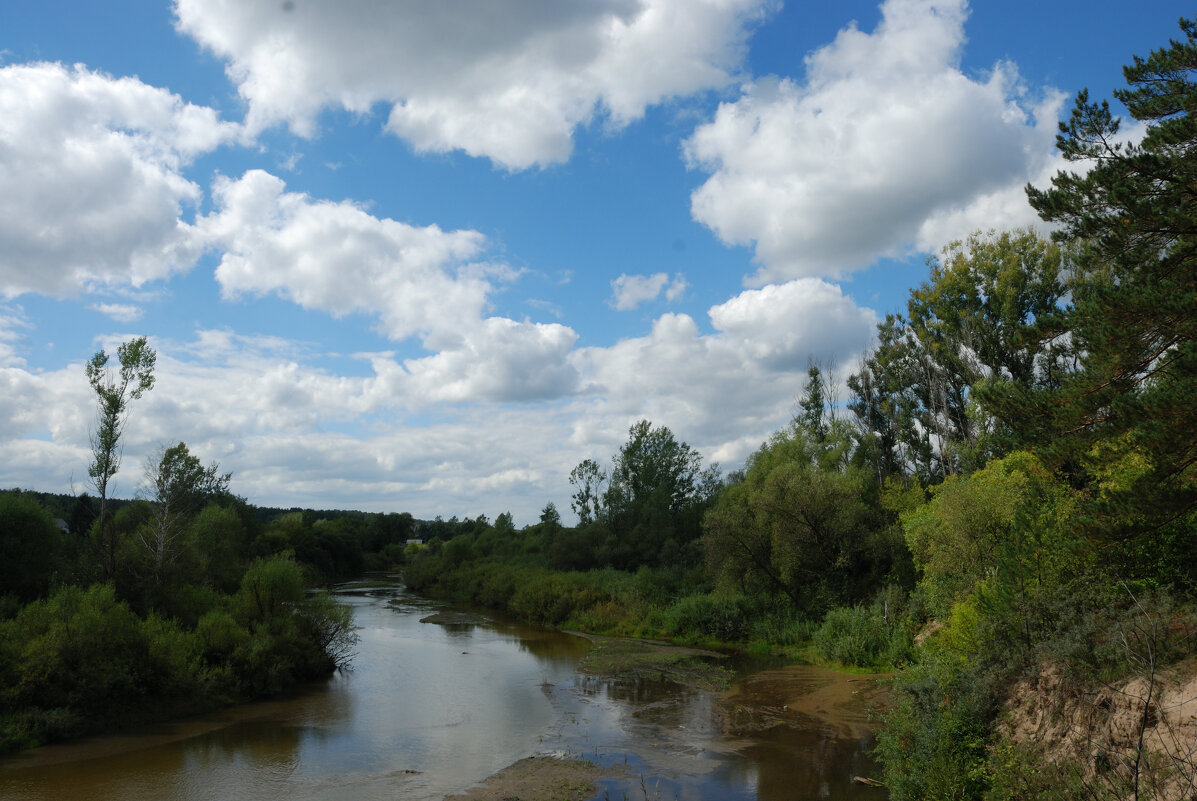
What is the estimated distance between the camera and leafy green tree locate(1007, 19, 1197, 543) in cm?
1097

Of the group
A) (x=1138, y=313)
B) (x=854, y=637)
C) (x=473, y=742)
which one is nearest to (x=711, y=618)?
(x=854, y=637)

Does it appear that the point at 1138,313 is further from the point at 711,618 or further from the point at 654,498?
the point at 654,498

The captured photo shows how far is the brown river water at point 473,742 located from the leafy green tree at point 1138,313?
8.10m

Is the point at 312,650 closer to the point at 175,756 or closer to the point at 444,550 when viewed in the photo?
the point at 175,756

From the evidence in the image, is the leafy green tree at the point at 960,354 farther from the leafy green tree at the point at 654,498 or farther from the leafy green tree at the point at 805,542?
the leafy green tree at the point at 654,498

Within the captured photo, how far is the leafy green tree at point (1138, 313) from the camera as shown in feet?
36.0

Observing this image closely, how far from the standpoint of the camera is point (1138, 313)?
1128cm

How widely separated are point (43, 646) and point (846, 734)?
21526 mm

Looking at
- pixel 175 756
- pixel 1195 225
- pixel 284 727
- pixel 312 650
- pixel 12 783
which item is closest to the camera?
pixel 1195 225

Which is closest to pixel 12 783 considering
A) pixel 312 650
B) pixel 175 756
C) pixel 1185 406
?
pixel 175 756

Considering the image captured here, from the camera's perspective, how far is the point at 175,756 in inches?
682

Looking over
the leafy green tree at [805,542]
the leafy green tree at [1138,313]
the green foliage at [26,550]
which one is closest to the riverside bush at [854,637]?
the leafy green tree at [805,542]

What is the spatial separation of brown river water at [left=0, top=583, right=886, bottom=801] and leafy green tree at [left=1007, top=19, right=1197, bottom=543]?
8.10 m

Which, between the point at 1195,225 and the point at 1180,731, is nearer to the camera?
A: the point at 1180,731
